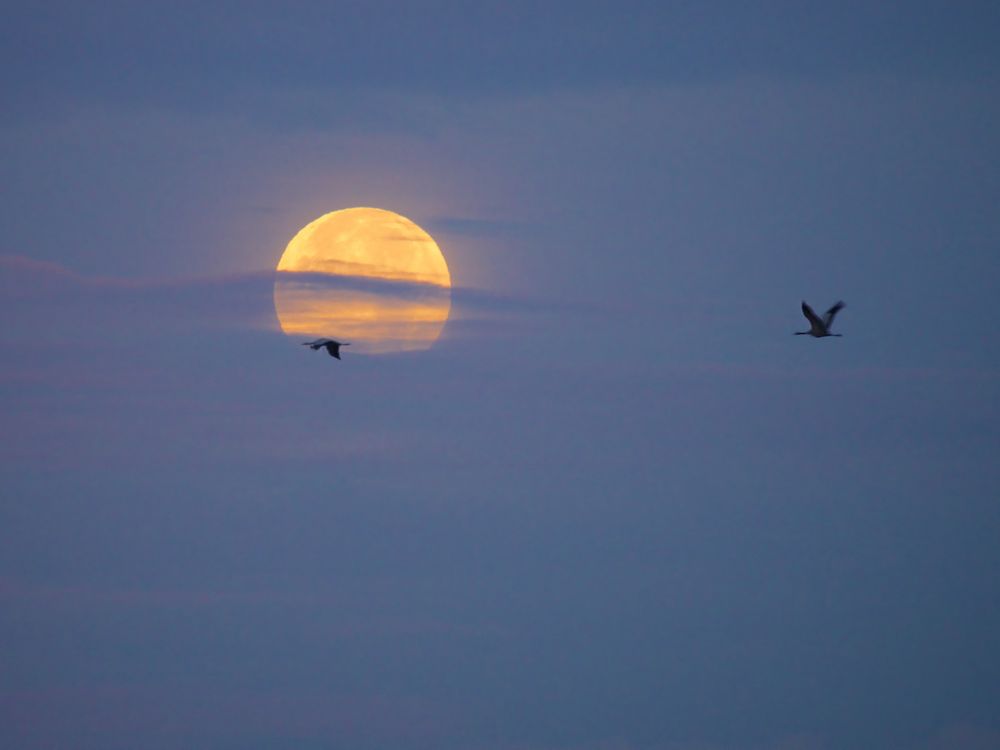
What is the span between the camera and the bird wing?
84.8 meters

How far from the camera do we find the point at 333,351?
89875 millimetres

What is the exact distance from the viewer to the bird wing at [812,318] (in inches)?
3337

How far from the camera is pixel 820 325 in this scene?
88.6 meters

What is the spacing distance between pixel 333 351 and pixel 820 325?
2726 centimetres

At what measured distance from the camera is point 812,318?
286ft
